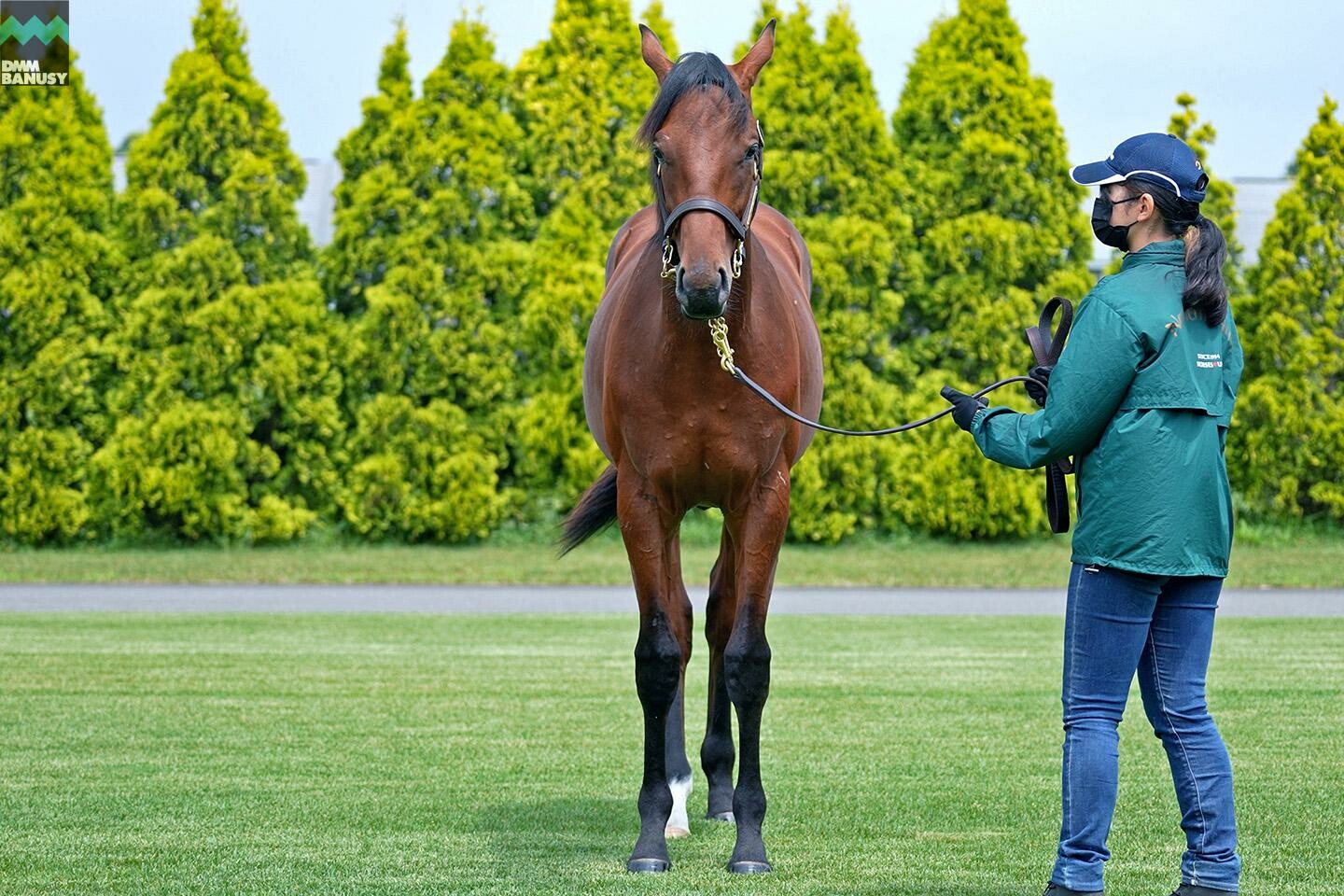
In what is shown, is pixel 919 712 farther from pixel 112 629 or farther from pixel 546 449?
pixel 546 449

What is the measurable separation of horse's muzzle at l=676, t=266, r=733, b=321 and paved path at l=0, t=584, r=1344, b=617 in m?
10.6

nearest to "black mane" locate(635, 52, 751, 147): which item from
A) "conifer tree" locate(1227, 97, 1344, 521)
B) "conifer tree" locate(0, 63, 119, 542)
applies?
"conifer tree" locate(0, 63, 119, 542)

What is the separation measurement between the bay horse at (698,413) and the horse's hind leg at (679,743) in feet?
0.11

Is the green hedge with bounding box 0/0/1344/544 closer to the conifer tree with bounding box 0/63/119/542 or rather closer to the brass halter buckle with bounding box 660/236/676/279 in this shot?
the conifer tree with bounding box 0/63/119/542

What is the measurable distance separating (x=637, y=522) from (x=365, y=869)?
1.47 meters

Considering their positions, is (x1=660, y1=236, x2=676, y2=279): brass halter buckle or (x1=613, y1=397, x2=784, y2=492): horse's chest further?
(x1=613, y1=397, x2=784, y2=492): horse's chest

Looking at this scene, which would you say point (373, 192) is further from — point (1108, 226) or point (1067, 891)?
point (1067, 891)

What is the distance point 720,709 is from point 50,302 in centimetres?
1705

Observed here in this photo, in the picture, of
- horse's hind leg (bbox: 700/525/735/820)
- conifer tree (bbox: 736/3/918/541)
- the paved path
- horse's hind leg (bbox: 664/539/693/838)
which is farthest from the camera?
conifer tree (bbox: 736/3/918/541)

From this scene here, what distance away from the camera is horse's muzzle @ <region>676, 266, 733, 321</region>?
15.4 feet

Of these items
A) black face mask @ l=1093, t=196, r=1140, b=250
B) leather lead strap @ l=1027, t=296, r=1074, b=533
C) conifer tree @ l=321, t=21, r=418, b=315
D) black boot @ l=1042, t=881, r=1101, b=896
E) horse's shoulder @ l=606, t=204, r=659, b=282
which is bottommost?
black boot @ l=1042, t=881, r=1101, b=896

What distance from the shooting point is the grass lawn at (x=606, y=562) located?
59.2ft

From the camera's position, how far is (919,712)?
8961 mm

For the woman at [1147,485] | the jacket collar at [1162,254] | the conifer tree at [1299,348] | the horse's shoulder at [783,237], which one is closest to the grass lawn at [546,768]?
the woman at [1147,485]
